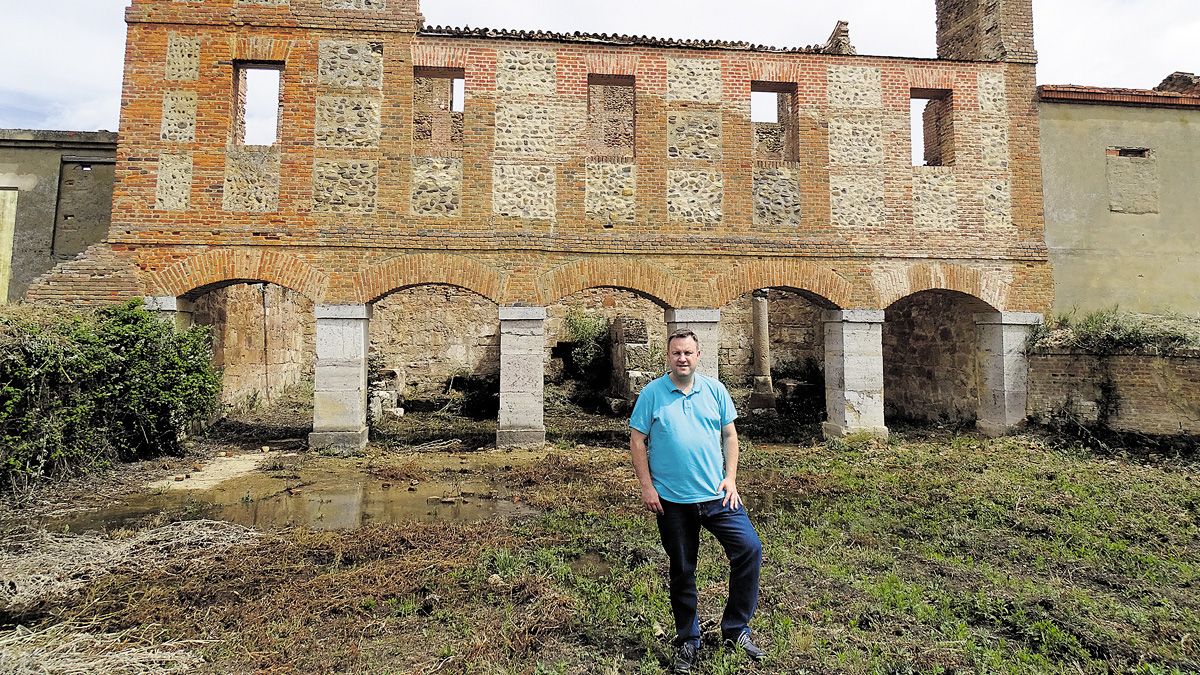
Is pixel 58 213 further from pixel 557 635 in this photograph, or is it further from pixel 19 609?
pixel 557 635

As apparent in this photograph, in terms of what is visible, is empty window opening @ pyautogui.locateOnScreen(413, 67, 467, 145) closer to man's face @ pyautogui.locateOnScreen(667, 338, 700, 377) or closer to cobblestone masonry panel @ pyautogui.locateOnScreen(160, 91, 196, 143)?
cobblestone masonry panel @ pyautogui.locateOnScreen(160, 91, 196, 143)

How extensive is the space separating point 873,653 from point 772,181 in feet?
30.4

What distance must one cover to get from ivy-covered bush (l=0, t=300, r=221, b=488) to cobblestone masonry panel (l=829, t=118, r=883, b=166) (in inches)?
451

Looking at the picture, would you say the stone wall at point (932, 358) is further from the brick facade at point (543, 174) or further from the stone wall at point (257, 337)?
the stone wall at point (257, 337)

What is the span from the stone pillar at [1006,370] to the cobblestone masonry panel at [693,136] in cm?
605

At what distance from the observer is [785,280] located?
11.1 meters

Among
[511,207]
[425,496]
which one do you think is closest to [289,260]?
[511,207]

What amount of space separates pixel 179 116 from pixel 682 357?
11082mm

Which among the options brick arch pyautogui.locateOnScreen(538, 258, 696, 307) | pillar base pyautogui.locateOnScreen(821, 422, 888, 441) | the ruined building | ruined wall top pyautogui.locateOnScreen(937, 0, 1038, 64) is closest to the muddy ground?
pillar base pyautogui.locateOnScreen(821, 422, 888, 441)

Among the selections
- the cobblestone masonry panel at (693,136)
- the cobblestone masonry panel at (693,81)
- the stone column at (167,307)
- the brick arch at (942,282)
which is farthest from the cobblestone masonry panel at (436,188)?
the brick arch at (942,282)

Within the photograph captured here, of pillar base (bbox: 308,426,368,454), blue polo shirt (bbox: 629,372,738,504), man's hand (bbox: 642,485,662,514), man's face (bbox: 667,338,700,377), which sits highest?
man's face (bbox: 667,338,700,377)

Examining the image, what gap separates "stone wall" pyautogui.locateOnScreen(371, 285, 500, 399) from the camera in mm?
18547

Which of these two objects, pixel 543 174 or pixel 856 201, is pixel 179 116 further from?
pixel 856 201

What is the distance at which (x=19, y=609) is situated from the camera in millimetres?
3936
